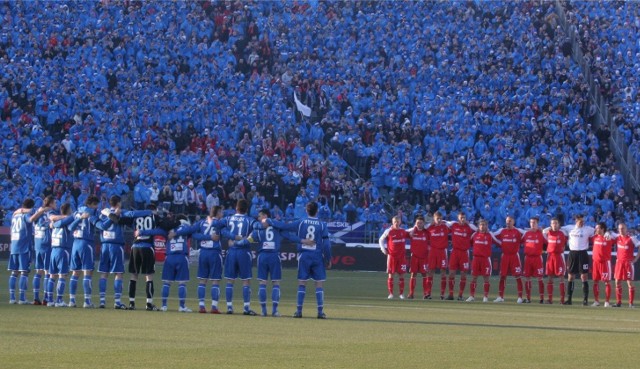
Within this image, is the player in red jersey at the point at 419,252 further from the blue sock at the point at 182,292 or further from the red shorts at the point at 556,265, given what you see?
the blue sock at the point at 182,292

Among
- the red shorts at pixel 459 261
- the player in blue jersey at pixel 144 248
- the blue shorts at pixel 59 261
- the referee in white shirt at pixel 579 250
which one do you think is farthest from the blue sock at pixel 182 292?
the referee in white shirt at pixel 579 250

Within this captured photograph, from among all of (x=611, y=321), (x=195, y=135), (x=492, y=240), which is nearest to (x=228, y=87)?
(x=195, y=135)

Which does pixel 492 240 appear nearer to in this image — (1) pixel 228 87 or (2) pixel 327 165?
(2) pixel 327 165

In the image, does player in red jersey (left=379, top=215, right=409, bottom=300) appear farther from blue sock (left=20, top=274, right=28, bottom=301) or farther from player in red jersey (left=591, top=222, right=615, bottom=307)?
blue sock (left=20, top=274, right=28, bottom=301)

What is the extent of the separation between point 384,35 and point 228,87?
315 inches

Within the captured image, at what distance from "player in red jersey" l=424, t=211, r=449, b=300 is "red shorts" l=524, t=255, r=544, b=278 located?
1943 millimetres

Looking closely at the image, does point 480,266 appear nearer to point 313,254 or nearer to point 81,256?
point 313,254

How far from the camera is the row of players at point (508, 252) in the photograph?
97.3 ft

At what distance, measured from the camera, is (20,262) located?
24703 mm

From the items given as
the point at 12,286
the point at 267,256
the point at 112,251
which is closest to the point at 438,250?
the point at 267,256

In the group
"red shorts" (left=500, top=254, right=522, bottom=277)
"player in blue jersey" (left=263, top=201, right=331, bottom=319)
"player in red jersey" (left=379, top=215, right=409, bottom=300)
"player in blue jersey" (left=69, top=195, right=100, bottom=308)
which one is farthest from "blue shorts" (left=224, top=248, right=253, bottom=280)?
"red shorts" (left=500, top=254, right=522, bottom=277)

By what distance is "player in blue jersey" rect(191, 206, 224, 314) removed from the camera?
75.3ft

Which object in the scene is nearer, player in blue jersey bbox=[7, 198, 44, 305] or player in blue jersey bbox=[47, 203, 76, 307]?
player in blue jersey bbox=[47, 203, 76, 307]

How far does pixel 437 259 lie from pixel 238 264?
29.1 feet
